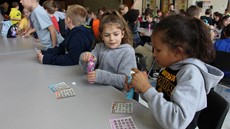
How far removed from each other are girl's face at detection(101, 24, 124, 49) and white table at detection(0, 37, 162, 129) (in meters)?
0.28

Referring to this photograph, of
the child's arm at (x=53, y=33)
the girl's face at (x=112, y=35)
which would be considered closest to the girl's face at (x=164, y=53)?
the girl's face at (x=112, y=35)

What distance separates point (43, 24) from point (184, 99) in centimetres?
175

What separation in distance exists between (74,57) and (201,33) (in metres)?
1.01

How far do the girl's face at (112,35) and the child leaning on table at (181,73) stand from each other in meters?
0.52

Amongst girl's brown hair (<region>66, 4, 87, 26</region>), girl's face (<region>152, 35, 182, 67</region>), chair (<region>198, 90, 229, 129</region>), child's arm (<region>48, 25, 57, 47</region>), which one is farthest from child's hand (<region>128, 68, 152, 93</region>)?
child's arm (<region>48, 25, 57, 47</region>)

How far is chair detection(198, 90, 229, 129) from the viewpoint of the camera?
0.85 meters

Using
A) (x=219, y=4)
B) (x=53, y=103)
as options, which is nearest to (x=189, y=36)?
(x=53, y=103)

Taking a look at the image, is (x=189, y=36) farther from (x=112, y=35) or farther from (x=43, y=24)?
(x=43, y=24)

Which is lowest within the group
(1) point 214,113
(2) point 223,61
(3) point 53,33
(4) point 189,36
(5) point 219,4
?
(2) point 223,61

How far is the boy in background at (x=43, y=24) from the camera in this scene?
2.11 metres

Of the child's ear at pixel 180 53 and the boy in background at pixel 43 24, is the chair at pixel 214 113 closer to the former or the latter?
the child's ear at pixel 180 53

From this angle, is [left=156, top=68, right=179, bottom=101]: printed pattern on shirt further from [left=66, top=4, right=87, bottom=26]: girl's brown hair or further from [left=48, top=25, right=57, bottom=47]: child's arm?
[left=48, top=25, right=57, bottom=47]: child's arm

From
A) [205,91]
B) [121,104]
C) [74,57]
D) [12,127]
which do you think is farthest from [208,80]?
[74,57]

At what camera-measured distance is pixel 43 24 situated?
2.11 m
